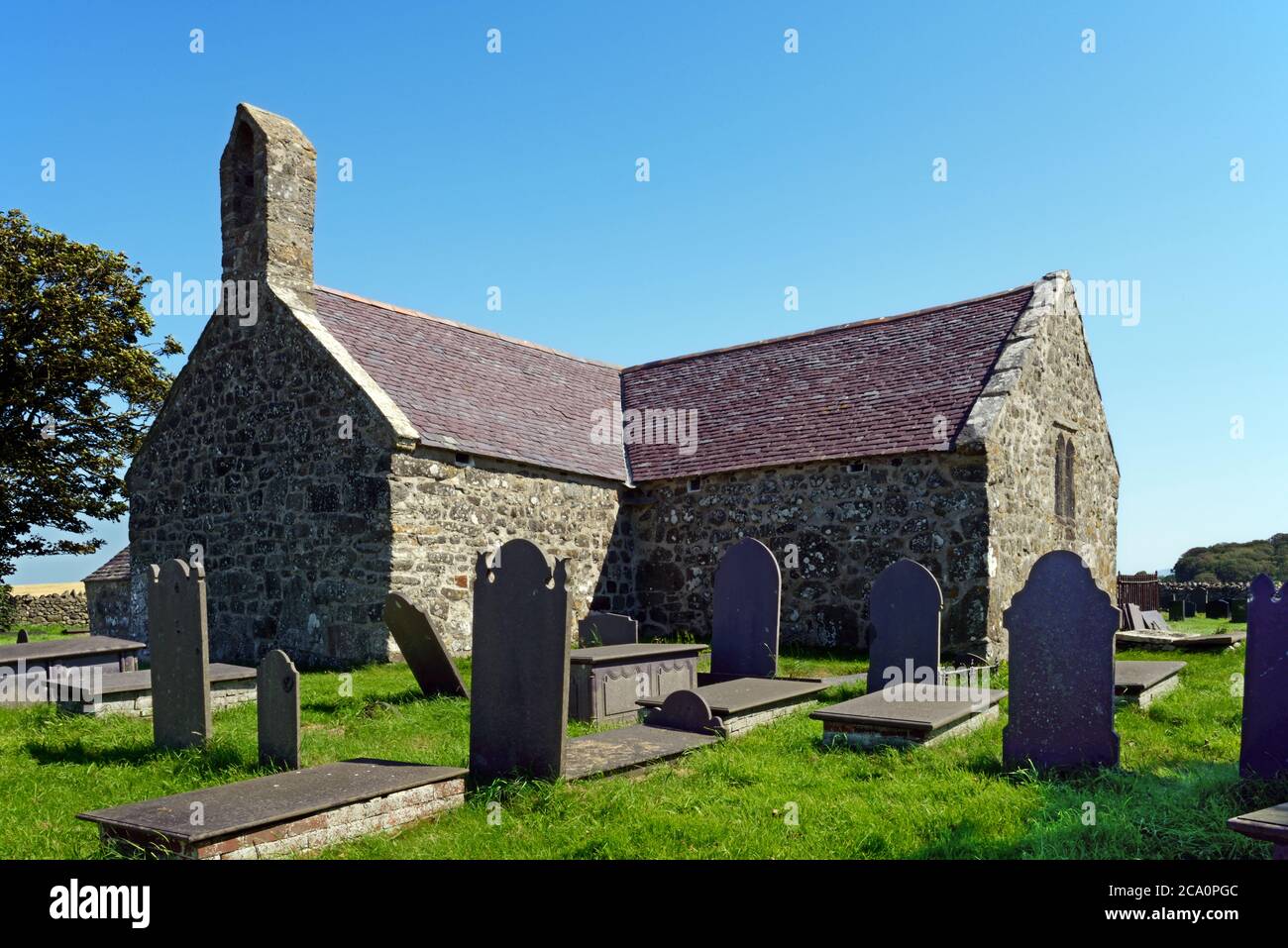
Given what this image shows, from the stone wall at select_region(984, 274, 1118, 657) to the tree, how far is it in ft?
60.9

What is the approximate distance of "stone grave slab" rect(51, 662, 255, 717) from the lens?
943 cm

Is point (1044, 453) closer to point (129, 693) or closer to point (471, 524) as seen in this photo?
point (471, 524)

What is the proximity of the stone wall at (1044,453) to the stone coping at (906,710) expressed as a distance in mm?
5077

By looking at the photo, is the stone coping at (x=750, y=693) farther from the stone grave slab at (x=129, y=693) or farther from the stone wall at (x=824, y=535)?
the stone grave slab at (x=129, y=693)

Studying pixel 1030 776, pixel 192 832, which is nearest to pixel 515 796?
pixel 192 832

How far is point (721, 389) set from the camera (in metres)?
18.8

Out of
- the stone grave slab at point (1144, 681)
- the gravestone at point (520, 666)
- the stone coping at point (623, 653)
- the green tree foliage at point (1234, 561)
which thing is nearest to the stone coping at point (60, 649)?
the stone coping at point (623, 653)

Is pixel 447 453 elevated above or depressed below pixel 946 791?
above

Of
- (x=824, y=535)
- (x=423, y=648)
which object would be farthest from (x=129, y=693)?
(x=824, y=535)

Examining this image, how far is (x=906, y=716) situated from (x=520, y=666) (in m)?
3.08

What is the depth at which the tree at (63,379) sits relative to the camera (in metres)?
21.8

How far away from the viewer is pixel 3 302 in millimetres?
21344

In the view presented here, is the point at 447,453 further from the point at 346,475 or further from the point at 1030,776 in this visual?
the point at 1030,776
